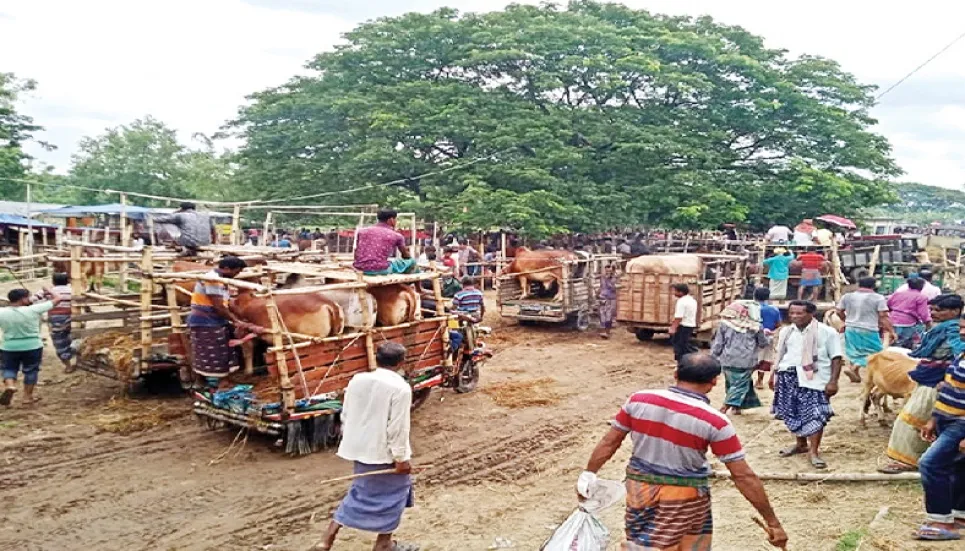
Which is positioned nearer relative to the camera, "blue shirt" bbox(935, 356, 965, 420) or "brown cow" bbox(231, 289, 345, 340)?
"blue shirt" bbox(935, 356, 965, 420)

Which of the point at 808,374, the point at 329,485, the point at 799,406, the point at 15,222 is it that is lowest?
the point at 329,485

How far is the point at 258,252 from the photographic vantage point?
10.2 metres

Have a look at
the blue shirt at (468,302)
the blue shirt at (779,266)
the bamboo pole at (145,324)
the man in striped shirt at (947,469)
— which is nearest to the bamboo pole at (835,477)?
the man in striped shirt at (947,469)

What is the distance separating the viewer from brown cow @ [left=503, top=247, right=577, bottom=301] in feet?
51.1

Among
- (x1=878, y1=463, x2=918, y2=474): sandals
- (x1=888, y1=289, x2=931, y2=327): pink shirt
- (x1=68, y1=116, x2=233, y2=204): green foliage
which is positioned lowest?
(x1=878, y1=463, x2=918, y2=474): sandals

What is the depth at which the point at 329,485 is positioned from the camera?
22.5ft

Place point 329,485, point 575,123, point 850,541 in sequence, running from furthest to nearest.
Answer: point 575,123, point 329,485, point 850,541

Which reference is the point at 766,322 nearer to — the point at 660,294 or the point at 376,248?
the point at 660,294

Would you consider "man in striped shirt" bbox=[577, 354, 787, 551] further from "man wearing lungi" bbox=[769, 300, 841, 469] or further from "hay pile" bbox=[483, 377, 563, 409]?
"hay pile" bbox=[483, 377, 563, 409]

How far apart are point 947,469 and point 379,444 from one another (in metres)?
4.00

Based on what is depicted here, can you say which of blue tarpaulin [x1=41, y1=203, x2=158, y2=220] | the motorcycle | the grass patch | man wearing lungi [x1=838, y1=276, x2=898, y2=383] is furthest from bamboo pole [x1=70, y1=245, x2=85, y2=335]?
blue tarpaulin [x1=41, y1=203, x2=158, y2=220]

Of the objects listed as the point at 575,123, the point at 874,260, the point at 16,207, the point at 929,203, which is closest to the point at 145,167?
the point at 16,207

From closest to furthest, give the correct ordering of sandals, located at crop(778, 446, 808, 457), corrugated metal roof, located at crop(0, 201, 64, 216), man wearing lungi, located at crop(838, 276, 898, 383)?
sandals, located at crop(778, 446, 808, 457) < man wearing lungi, located at crop(838, 276, 898, 383) < corrugated metal roof, located at crop(0, 201, 64, 216)

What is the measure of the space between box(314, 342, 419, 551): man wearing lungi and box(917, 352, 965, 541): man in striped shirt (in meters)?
3.71
